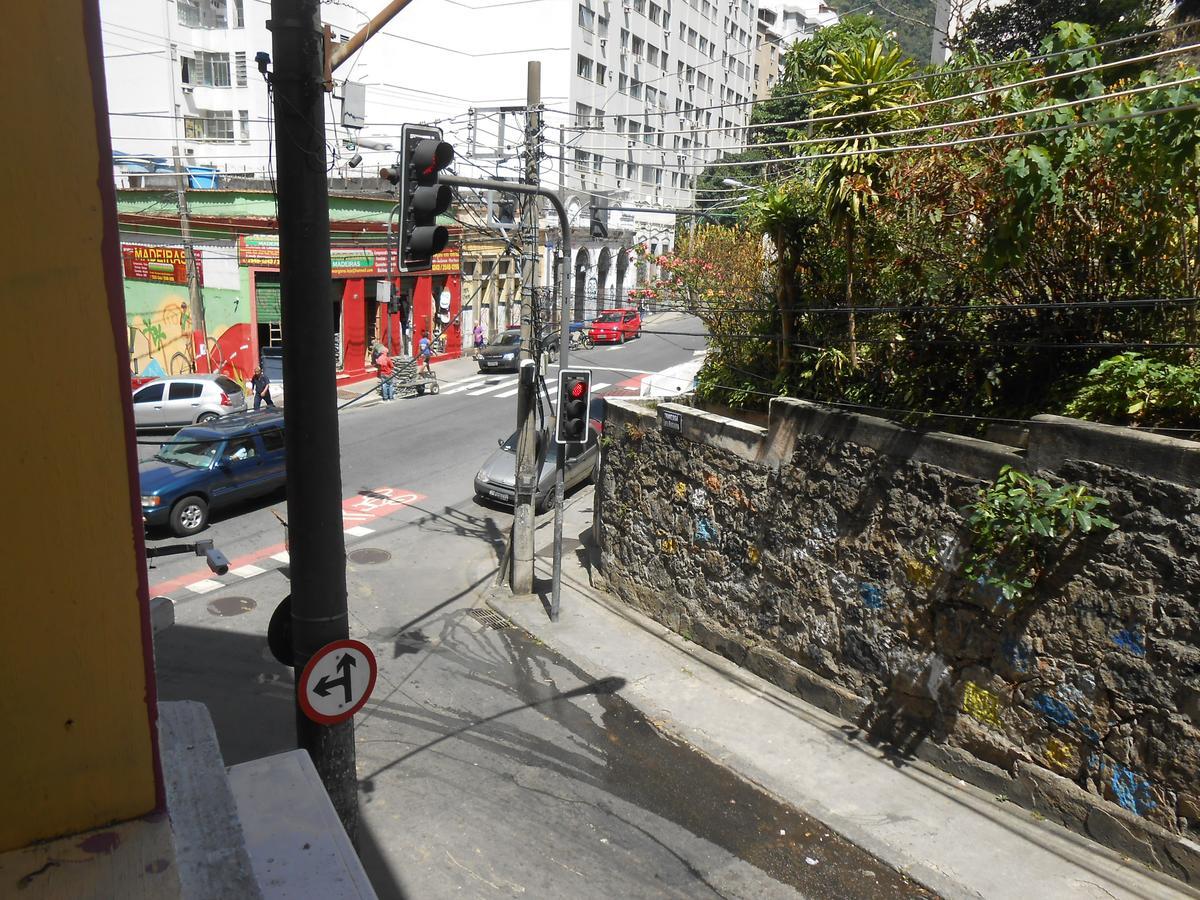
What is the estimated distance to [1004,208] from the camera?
802cm

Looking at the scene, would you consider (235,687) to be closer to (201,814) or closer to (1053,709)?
(201,814)

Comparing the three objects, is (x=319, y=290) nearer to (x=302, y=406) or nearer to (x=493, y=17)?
(x=302, y=406)

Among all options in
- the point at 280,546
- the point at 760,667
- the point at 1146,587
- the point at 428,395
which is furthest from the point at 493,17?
the point at 1146,587

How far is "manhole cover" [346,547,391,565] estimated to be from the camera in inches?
580

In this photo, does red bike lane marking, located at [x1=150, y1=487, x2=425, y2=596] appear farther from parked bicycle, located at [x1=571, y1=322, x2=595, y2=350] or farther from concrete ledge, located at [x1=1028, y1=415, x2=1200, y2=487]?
parked bicycle, located at [x1=571, y1=322, x2=595, y2=350]

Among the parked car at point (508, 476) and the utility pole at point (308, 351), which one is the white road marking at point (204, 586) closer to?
the parked car at point (508, 476)

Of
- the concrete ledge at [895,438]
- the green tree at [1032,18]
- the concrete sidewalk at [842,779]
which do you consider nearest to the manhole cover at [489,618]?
the concrete sidewalk at [842,779]

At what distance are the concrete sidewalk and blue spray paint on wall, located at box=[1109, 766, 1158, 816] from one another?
0.47m

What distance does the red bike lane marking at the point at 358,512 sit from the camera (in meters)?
13.4

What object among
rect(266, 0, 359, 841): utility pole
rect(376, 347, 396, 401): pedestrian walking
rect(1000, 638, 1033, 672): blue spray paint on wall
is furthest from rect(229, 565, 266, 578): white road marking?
rect(376, 347, 396, 401): pedestrian walking

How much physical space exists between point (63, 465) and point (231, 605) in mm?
10959

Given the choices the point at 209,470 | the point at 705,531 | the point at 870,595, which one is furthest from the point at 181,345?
the point at 870,595

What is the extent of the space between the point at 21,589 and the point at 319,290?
291cm

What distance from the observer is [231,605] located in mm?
12508
